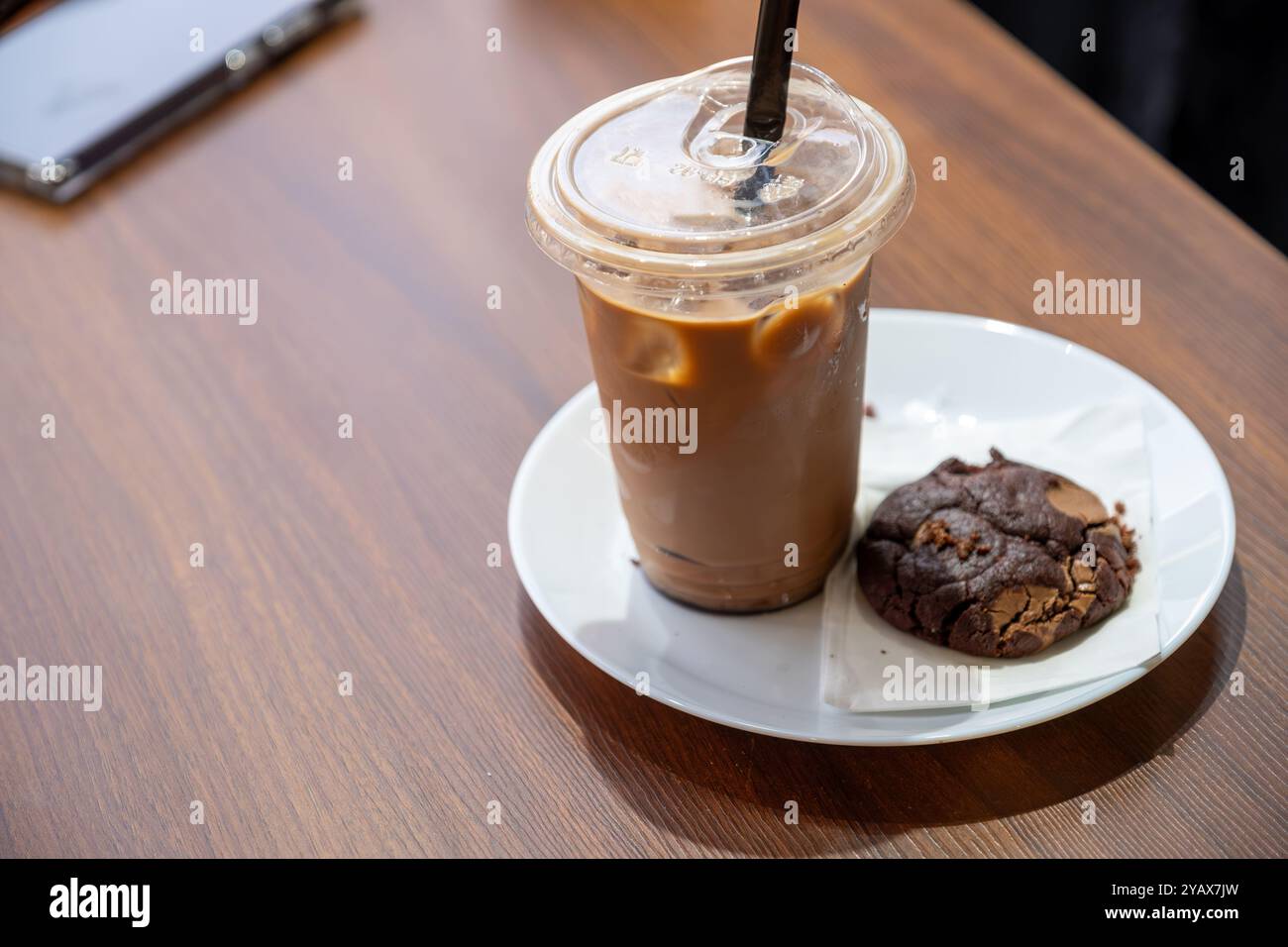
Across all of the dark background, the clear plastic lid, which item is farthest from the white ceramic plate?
the dark background

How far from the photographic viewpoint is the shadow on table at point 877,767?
93cm

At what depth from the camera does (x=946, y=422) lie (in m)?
1.24

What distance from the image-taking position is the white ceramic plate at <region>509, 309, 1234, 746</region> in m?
0.96

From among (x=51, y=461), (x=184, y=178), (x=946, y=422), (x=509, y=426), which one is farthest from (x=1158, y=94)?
(x=51, y=461)

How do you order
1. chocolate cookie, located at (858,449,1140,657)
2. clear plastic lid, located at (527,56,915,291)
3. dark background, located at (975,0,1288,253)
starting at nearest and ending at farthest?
clear plastic lid, located at (527,56,915,291)
chocolate cookie, located at (858,449,1140,657)
dark background, located at (975,0,1288,253)

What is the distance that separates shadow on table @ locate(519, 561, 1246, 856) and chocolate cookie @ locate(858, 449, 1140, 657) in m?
0.08

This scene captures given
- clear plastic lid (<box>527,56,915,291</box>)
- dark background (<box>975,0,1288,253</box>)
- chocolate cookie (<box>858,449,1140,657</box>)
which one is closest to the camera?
clear plastic lid (<box>527,56,915,291</box>)

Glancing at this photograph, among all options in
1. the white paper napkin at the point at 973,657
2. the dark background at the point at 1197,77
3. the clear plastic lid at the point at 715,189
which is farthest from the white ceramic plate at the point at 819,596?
the dark background at the point at 1197,77

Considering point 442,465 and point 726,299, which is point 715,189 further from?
point 442,465

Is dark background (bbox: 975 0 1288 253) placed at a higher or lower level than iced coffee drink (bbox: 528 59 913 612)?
lower

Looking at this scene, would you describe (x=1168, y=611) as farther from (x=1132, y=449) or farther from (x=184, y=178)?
(x=184, y=178)

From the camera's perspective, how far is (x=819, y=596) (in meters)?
1.12

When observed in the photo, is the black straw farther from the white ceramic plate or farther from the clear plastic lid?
the white ceramic plate

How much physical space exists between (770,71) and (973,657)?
→ 20.6 inches
